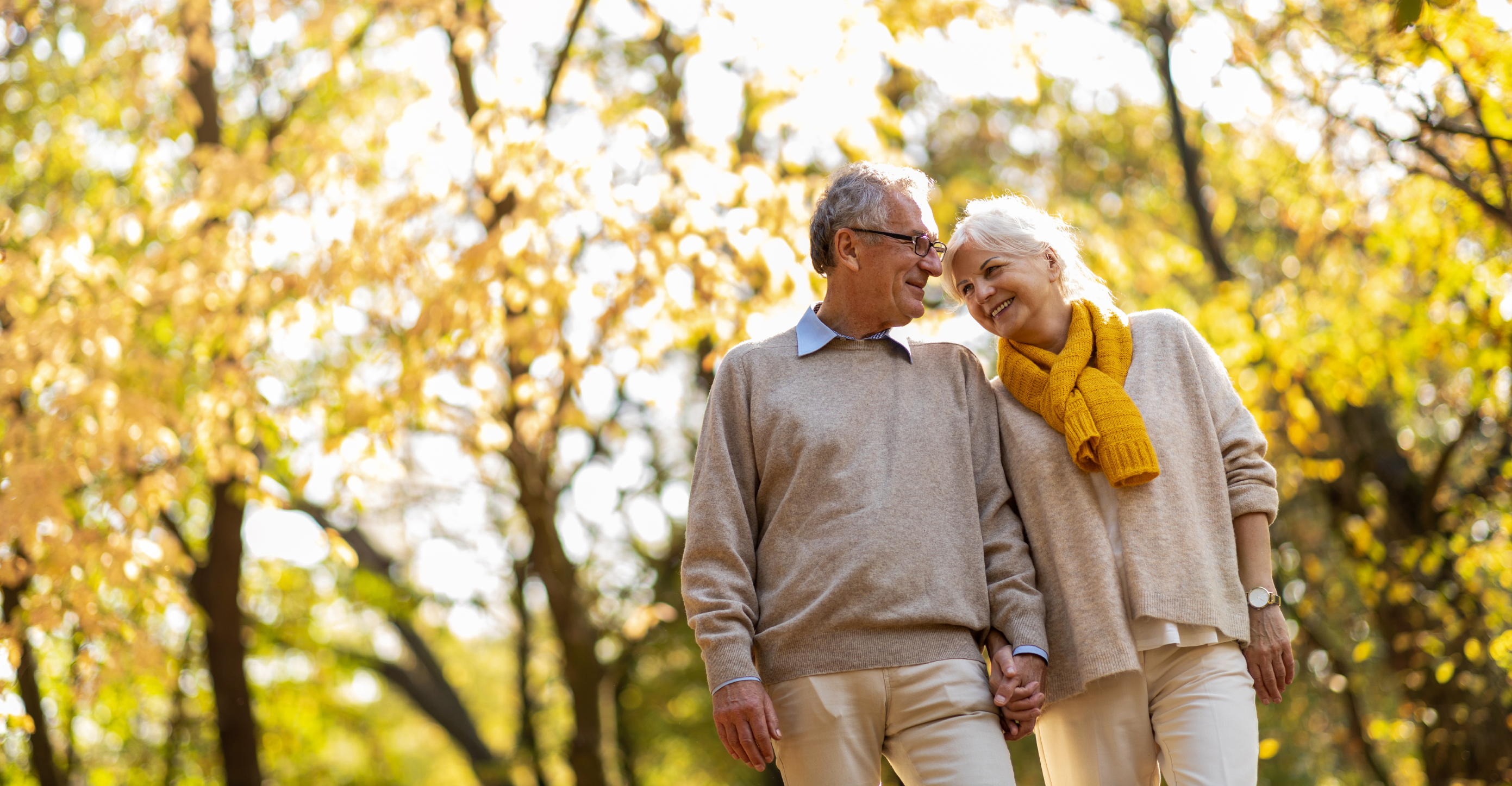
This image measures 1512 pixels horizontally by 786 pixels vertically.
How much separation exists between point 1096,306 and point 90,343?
3985 millimetres

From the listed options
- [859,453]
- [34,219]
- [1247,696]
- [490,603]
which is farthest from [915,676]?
[490,603]

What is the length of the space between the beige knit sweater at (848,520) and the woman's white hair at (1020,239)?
0.26m

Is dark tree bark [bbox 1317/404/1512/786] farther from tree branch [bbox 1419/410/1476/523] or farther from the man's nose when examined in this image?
the man's nose

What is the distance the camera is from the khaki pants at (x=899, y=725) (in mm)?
2127

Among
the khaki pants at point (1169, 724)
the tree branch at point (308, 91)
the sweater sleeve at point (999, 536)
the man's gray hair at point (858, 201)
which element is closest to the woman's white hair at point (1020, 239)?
the man's gray hair at point (858, 201)

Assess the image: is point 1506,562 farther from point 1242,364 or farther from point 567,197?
point 567,197

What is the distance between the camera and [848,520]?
2.22 metres

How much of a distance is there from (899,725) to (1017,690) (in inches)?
9.1

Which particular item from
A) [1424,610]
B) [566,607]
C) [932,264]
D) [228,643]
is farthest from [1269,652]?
[228,643]

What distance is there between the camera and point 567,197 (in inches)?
163

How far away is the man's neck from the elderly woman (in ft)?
0.63

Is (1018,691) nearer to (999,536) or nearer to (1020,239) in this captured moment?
(999,536)

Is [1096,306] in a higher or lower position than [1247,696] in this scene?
higher

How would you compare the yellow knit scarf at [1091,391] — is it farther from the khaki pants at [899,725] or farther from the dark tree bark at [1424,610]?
the dark tree bark at [1424,610]
